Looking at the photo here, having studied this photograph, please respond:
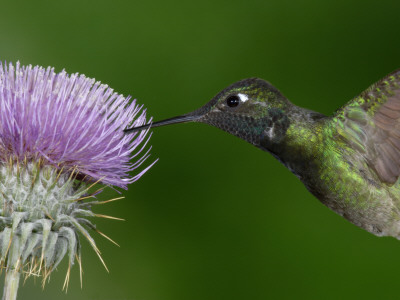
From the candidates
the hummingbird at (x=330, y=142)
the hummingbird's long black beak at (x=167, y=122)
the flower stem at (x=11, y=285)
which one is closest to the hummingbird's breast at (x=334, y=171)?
the hummingbird at (x=330, y=142)

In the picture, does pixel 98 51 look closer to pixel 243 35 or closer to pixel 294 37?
pixel 243 35

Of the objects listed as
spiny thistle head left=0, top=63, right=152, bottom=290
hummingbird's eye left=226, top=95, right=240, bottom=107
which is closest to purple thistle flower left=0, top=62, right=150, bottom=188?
spiny thistle head left=0, top=63, right=152, bottom=290

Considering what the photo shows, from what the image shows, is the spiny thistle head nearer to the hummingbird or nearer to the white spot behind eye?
the hummingbird

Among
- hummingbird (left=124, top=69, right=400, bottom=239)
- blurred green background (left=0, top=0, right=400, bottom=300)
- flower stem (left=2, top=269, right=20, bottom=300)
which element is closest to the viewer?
flower stem (left=2, top=269, right=20, bottom=300)

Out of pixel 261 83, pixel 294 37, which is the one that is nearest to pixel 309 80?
pixel 294 37

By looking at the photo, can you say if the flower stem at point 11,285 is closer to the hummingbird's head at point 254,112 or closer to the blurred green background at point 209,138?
the hummingbird's head at point 254,112
